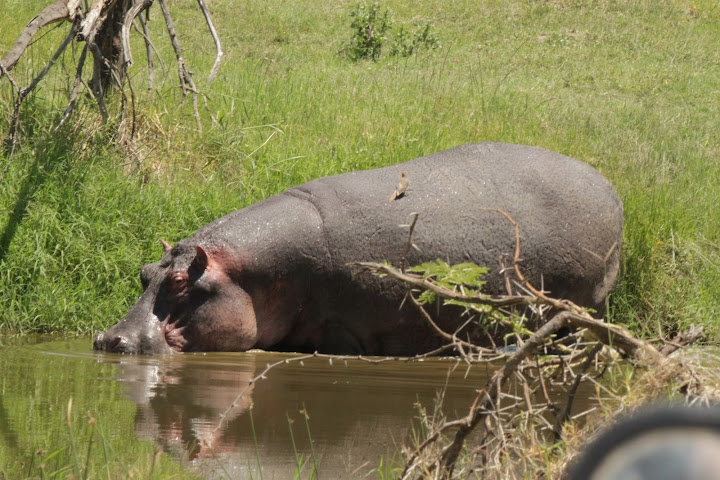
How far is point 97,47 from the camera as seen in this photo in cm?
758

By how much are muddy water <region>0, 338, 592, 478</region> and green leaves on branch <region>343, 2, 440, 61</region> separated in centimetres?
1031

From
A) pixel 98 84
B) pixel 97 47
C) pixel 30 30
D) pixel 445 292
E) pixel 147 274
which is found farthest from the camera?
pixel 98 84

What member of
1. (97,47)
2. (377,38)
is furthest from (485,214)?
(377,38)

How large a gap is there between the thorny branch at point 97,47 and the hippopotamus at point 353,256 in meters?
1.94

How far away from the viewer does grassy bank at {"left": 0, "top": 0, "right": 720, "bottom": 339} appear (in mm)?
6656

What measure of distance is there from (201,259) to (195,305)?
11.5 inches

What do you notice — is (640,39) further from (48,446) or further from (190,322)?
(48,446)

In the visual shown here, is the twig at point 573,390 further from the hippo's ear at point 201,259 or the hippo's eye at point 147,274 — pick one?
the hippo's eye at point 147,274

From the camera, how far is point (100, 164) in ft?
24.6

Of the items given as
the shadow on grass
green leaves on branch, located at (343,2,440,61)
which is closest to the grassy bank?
the shadow on grass

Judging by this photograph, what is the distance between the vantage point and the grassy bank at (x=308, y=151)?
666 centimetres

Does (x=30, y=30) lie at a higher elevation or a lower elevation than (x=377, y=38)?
higher

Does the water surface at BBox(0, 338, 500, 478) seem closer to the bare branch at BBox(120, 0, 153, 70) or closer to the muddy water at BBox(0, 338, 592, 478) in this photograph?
the muddy water at BBox(0, 338, 592, 478)

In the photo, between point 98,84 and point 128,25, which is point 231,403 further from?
point 98,84
